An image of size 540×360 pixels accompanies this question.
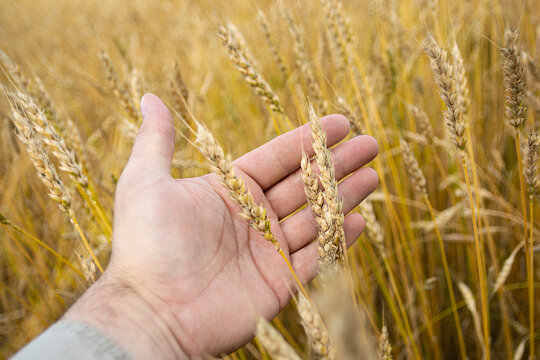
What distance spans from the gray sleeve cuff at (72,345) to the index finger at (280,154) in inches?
30.0

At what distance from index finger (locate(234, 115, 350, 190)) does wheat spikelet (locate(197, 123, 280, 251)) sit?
0.55 m

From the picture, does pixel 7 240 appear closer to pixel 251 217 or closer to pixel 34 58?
pixel 251 217

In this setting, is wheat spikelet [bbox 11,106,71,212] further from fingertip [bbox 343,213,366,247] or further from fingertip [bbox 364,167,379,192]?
fingertip [bbox 364,167,379,192]

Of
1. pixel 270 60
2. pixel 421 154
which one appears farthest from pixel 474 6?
pixel 270 60

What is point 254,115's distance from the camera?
8.43 feet

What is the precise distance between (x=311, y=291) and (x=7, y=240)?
5.56 ft

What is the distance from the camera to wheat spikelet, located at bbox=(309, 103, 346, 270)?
82 cm

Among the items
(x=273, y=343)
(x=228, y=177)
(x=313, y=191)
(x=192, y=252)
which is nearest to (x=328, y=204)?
(x=313, y=191)

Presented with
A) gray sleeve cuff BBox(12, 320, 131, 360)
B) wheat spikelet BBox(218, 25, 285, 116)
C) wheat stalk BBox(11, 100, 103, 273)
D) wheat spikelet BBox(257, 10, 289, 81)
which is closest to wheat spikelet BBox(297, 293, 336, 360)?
gray sleeve cuff BBox(12, 320, 131, 360)

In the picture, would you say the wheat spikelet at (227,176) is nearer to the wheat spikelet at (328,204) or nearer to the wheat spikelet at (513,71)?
the wheat spikelet at (328,204)

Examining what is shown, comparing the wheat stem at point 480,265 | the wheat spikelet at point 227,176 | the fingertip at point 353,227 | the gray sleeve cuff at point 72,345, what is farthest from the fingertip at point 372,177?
the gray sleeve cuff at point 72,345

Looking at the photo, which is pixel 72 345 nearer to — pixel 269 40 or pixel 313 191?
pixel 313 191

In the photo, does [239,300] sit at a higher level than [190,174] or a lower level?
lower

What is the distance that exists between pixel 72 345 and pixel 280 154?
93 centimetres
